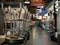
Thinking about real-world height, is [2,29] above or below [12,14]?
below

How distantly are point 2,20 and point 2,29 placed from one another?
0.19 meters

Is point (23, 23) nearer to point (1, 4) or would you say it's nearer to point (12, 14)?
point (12, 14)

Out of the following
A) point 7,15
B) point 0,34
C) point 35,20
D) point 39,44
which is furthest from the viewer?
point 35,20

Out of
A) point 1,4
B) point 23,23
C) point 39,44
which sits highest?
point 1,4

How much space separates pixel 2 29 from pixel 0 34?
0.41 feet

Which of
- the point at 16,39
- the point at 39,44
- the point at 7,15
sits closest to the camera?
the point at 16,39

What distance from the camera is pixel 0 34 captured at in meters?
3.86

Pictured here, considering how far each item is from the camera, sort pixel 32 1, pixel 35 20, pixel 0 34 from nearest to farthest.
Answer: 1. pixel 0 34
2. pixel 32 1
3. pixel 35 20

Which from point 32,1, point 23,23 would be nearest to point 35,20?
point 32,1

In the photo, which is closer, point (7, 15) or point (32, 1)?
point (7, 15)

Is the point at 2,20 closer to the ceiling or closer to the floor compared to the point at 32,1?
closer to the floor

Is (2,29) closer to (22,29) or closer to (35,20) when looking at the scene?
(22,29)

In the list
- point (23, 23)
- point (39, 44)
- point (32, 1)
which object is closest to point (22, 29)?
point (23, 23)

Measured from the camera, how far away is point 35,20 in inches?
885
